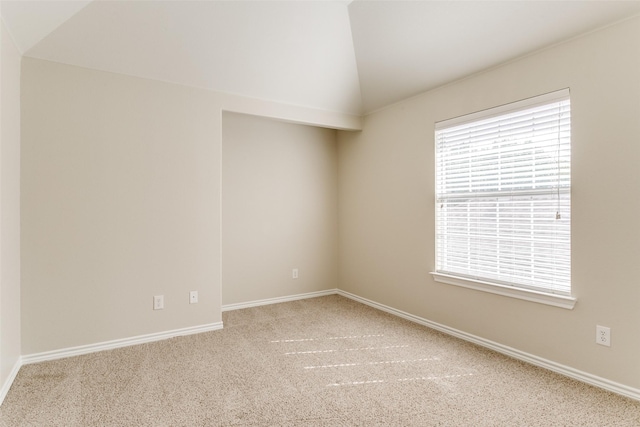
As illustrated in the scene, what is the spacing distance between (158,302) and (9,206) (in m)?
1.30

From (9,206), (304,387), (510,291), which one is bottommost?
(304,387)

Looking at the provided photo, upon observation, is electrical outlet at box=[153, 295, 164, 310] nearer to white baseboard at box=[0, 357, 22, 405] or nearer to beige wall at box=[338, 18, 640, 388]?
white baseboard at box=[0, 357, 22, 405]

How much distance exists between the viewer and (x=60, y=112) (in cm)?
268

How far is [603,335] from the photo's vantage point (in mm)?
2225

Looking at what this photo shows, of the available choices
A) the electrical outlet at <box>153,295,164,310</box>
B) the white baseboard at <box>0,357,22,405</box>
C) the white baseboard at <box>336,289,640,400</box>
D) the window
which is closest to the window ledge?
the window

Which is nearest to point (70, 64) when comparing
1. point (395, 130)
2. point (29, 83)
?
point (29, 83)

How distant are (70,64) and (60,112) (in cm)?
39

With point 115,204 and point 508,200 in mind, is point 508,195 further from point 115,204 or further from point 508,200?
point 115,204

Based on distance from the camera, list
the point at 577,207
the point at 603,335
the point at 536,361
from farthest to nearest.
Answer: the point at 536,361 < the point at 577,207 < the point at 603,335

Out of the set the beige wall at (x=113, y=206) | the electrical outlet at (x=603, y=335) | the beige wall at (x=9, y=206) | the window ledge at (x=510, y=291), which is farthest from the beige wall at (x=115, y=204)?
the electrical outlet at (x=603, y=335)

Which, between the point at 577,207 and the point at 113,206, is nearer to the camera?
the point at 577,207

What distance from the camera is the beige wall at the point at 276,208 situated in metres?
4.03

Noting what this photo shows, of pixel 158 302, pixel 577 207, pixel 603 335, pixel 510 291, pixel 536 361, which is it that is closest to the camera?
pixel 603 335

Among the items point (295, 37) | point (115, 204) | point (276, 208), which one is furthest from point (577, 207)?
point (115, 204)
